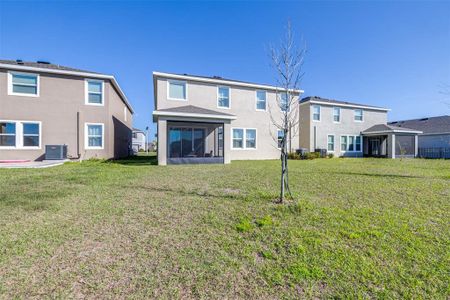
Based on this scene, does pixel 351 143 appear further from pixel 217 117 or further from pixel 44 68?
pixel 44 68

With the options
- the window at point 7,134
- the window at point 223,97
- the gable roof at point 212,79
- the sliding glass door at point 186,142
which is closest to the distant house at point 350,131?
the gable roof at point 212,79

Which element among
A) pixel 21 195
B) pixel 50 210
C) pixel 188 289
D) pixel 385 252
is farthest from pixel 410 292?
pixel 21 195

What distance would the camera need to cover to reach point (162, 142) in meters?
13.0

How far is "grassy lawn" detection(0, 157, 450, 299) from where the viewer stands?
2451mm

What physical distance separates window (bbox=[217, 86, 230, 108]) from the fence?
23327 millimetres

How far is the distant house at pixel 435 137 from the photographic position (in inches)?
938

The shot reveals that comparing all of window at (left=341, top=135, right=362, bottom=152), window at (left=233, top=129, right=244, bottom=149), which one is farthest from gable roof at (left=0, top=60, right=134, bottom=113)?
window at (left=341, top=135, right=362, bottom=152)

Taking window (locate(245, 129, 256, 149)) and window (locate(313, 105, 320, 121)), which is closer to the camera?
window (locate(245, 129, 256, 149))

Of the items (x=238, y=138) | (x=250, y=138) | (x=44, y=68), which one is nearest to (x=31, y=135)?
(x=44, y=68)

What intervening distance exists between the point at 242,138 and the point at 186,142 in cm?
472

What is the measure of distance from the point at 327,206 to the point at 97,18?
55.4 feet

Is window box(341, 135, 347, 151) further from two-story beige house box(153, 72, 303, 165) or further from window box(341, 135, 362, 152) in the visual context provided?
two-story beige house box(153, 72, 303, 165)

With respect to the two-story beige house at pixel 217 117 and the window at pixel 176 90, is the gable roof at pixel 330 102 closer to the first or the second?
the two-story beige house at pixel 217 117

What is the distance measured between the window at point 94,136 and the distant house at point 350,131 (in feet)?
59.1
